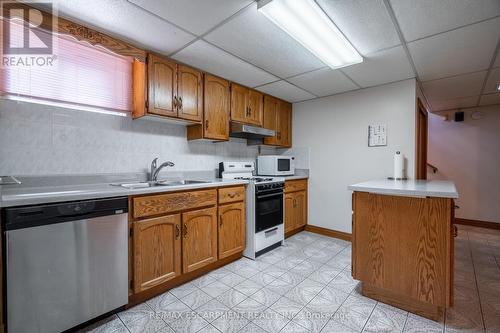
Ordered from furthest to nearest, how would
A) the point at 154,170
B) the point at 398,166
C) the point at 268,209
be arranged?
the point at 268,209 → the point at 398,166 → the point at 154,170

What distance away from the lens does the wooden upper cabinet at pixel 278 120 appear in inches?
139

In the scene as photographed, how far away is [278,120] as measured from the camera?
3.70 m

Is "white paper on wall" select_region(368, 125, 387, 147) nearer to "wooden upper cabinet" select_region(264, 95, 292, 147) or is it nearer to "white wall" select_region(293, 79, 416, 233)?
"white wall" select_region(293, 79, 416, 233)

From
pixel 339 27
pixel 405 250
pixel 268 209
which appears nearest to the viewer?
pixel 405 250

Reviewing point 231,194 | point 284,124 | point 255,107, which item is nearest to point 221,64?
point 255,107

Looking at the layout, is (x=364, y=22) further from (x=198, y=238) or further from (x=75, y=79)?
(x=75, y=79)

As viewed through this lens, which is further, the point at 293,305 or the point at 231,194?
the point at 231,194

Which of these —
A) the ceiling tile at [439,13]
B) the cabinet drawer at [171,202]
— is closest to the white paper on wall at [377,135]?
the ceiling tile at [439,13]

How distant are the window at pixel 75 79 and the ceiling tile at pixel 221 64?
61 cm

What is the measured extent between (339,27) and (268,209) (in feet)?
6.54

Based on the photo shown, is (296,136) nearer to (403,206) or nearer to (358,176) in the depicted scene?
(358,176)

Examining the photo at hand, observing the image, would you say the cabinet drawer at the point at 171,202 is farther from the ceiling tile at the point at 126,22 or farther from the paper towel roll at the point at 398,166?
the paper towel roll at the point at 398,166

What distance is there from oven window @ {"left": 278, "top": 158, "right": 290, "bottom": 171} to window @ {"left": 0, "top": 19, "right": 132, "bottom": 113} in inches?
83.8

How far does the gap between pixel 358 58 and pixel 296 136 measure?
1774 millimetres
